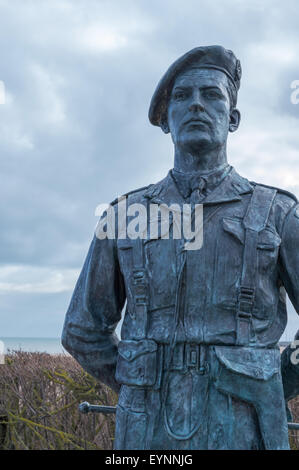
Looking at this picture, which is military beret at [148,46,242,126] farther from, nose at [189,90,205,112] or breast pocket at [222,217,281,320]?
breast pocket at [222,217,281,320]

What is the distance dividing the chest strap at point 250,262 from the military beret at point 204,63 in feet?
2.67

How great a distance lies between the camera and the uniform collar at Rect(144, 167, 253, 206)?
364cm

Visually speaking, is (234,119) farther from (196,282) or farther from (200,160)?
(196,282)

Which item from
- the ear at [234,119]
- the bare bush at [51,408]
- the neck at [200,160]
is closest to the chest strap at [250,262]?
the neck at [200,160]

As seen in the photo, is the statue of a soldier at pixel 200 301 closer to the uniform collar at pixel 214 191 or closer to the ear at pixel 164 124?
the uniform collar at pixel 214 191

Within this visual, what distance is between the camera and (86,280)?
3.88 meters

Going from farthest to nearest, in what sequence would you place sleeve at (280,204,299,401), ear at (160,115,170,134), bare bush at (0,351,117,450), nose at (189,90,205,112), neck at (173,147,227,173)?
bare bush at (0,351,117,450), ear at (160,115,170,134), neck at (173,147,227,173), nose at (189,90,205,112), sleeve at (280,204,299,401)

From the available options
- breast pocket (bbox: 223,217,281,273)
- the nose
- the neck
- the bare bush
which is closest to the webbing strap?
breast pocket (bbox: 223,217,281,273)

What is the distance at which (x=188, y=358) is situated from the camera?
3350 mm

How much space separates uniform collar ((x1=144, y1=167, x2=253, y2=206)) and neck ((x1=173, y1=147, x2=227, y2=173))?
0.10 meters

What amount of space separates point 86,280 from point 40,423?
376 cm

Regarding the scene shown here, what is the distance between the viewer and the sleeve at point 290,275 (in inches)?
139

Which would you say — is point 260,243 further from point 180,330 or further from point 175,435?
point 175,435

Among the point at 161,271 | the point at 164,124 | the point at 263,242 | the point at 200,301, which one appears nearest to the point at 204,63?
the point at 164,124
